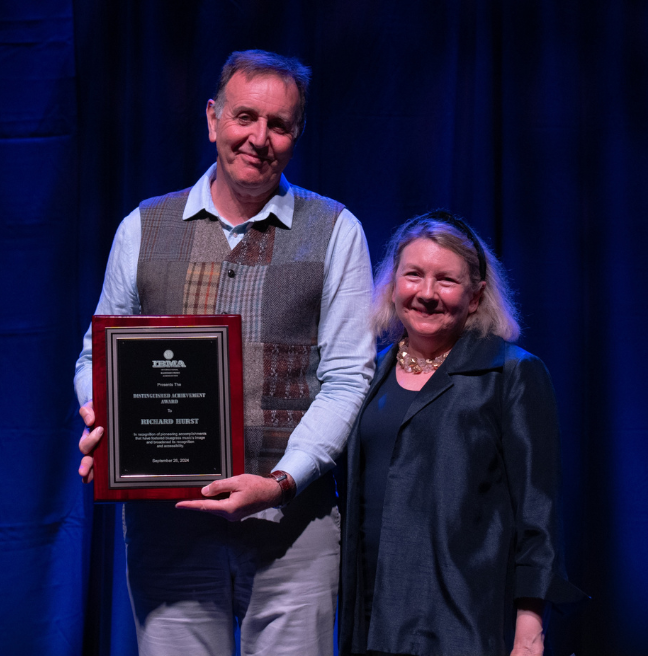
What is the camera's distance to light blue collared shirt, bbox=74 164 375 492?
149 centimetres

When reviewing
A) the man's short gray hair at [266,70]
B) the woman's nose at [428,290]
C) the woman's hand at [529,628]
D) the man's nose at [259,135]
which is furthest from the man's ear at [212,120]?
the woman's hand at [529,628]

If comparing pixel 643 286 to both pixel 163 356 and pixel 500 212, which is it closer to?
pixel 500 212

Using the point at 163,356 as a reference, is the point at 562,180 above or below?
above

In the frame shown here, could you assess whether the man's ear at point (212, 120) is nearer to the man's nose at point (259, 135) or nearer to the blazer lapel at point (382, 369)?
the man's nose at point (259, 135)

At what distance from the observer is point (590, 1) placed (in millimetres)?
2385

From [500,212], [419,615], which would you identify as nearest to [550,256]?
[500,212]

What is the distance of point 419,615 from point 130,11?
2.15 m

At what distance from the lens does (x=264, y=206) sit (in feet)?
5.35

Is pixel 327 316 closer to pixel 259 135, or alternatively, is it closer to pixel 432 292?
pixel 432 292

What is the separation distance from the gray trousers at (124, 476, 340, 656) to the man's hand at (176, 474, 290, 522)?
0.13 meters

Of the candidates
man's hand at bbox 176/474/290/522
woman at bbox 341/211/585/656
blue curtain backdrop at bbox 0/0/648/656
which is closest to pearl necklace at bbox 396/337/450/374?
woman at bbox 341/211/585/656

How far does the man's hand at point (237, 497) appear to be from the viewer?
135 centimetres

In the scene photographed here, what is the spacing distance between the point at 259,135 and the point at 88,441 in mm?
747

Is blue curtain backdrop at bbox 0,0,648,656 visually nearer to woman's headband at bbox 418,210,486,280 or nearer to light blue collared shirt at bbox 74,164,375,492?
woman's headband at bbox 418,210,486,280
